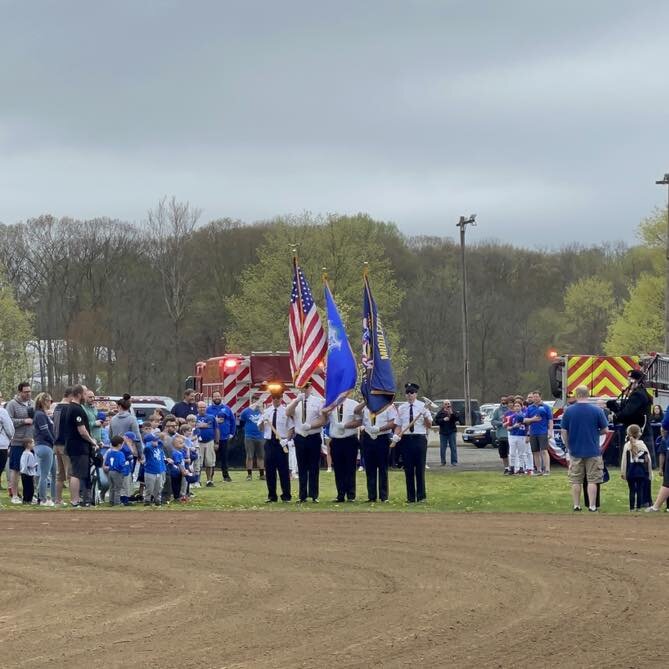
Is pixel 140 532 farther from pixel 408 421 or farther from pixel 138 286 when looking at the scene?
pixel 138 286

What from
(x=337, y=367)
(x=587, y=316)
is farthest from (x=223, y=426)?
(x=587, y=316)

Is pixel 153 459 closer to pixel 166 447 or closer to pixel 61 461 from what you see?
pixel 166 447

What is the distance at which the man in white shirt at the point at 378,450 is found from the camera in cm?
Answer: 2272

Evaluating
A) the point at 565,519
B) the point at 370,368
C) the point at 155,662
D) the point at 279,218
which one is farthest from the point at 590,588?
the point at 279,218

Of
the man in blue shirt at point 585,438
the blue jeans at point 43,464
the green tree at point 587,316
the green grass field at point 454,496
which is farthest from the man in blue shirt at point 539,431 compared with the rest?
the green tree at point 587,316

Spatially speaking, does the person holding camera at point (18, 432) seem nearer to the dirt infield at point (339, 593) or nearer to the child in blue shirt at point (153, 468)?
the child in blue shirt at point (153, 468)

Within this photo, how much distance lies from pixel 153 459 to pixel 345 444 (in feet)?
10.2

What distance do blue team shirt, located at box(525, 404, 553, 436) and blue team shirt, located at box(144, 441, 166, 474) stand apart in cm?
908

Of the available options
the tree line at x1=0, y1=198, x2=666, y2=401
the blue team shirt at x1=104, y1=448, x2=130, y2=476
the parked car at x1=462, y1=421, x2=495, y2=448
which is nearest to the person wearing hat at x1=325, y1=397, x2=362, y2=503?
the blue team shirt at x1=104, y1=448, x2=130, y2=476

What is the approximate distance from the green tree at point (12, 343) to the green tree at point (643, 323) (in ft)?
98.9

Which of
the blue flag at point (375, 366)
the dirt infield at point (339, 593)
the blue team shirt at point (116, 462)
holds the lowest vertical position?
the dirt infield at point (339, 593)

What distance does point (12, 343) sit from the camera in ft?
231

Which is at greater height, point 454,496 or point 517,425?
point 517,425

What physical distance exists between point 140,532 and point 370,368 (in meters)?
6.86
